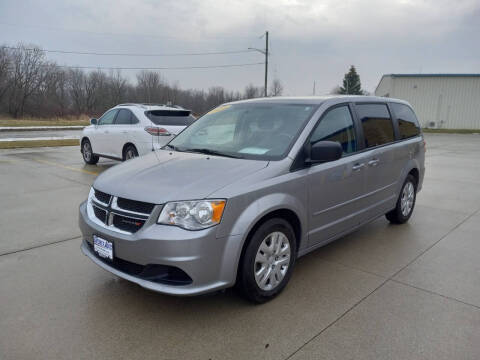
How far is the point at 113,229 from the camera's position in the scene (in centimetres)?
302

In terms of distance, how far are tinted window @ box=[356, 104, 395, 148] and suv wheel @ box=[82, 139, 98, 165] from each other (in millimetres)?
8356

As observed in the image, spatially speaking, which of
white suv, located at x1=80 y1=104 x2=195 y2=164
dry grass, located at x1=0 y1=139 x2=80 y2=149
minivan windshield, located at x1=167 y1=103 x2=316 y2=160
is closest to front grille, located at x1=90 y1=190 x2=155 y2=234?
minivan windshield, located at x1=167 y1=103 x2=316 y2=160

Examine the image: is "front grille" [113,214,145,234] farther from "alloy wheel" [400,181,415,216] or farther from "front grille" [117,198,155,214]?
"alloy wheel" [400,181,415,216]

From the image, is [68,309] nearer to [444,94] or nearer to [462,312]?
[462,312]

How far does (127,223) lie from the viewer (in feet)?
9.72

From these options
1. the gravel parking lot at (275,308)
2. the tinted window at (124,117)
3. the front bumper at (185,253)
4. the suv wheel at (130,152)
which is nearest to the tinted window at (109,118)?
the tinted window at (124,117)

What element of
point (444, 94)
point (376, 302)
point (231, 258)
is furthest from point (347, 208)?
point (444, 94)

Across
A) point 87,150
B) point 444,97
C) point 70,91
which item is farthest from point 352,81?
point 87,150

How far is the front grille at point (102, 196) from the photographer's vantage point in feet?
10.4

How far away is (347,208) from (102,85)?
226 ft

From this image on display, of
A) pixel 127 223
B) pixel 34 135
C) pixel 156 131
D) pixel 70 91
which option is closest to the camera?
pixel 127 223

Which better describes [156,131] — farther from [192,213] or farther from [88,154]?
[192,213]

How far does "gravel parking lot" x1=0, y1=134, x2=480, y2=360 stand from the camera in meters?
2.64

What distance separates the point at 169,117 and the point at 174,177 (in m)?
6.49
